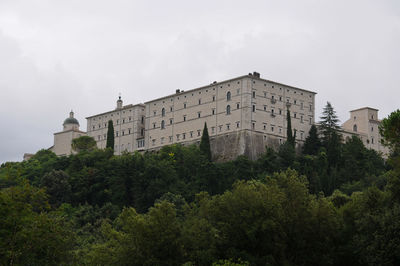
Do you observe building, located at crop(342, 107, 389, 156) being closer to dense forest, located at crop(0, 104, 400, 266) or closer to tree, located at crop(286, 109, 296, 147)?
tree, located at crop(286, 109, 296, 147)

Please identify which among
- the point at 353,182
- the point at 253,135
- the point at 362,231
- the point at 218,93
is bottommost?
the point at 362,231

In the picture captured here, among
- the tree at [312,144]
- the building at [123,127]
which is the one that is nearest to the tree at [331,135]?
the tree at [312,144]

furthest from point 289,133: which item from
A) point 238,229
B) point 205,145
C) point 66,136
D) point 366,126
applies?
point 238,229

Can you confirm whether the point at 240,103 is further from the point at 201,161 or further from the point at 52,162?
the point at 52,162

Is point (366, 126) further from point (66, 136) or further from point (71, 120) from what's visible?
point (71, 120)

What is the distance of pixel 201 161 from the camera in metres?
78.8

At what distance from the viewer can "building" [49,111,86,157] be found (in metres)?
104

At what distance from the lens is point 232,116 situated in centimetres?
8338

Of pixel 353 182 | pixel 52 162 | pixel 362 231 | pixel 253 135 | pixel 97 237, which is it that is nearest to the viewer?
pixel 362 231

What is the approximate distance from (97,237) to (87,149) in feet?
130

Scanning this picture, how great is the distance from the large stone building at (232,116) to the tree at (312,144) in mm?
1717

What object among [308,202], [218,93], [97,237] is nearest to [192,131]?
[218,93]

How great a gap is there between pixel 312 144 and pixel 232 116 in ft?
33.3

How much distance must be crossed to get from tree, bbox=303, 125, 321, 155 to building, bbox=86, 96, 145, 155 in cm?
2230
